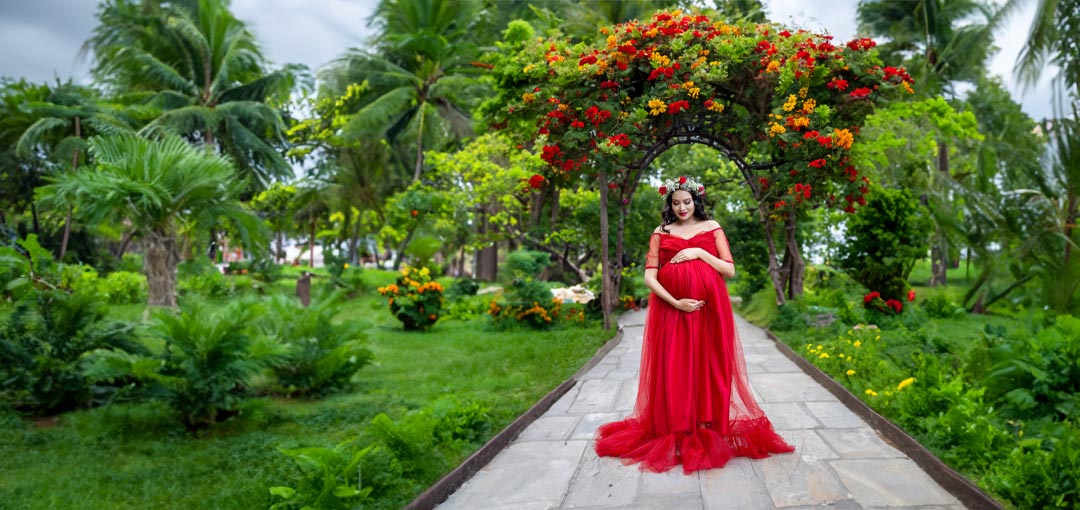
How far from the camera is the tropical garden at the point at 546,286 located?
16.6 ft

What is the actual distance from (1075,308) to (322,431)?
8.91 metres

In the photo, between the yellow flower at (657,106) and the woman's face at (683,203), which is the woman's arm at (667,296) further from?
the yellow flower at (657,106)

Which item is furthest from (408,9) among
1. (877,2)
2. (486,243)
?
(877,2)

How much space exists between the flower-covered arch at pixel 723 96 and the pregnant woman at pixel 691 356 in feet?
13.6

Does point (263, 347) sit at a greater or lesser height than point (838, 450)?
greater

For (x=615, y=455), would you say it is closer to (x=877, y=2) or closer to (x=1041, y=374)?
(x=1041, y=374)

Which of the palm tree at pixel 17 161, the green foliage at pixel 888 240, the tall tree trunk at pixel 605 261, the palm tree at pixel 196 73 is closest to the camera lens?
the tall tree trunk at pixel 605 261

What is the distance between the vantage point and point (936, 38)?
87.7 ft

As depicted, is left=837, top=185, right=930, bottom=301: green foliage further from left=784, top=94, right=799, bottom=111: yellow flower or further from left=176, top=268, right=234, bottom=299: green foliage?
left=176, top=268, right=234, bottom=299: green foliage

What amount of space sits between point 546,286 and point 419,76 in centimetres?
1554

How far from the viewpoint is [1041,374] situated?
4.94 meters

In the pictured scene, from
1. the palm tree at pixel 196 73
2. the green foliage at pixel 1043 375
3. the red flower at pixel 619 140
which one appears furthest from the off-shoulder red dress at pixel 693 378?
the palm tree at pixel 196 73

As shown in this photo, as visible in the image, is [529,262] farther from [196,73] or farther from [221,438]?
[221,438]

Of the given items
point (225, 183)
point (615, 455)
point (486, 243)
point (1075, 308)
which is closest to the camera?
point (615, 455)
